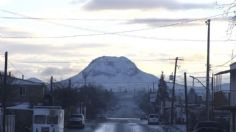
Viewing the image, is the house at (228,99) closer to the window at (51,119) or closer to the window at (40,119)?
the window at (51,119)

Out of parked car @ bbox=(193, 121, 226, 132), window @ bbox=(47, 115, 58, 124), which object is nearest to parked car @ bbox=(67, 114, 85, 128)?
window @ bbox=(47, 115, 58, 124)

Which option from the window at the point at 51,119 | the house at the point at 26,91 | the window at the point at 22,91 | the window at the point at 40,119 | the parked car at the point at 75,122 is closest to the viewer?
the window at the point at 51,119

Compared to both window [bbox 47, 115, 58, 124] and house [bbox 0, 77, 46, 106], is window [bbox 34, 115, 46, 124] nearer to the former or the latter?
window [bbox 47, 115, 58, 124]

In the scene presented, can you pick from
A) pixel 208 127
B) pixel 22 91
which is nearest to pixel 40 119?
pixel 208 127

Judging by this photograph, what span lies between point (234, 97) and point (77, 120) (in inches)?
1327

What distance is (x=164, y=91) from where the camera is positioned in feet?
530

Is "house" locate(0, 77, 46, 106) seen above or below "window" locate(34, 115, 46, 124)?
above

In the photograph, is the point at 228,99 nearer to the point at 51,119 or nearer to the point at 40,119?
the point at 51,119

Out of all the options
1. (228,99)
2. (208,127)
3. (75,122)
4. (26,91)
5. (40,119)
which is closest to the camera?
(208,127)

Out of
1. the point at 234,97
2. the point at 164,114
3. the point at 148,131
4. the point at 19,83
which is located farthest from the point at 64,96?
the point at 234,97

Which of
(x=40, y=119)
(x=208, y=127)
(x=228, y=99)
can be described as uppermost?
(x=228, y=99)

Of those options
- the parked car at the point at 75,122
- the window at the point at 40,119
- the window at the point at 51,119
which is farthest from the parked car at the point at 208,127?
the parked car at the point at 75,122

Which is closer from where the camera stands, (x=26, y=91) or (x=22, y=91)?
(x=22, y=91)

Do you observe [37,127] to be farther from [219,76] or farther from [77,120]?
[77,120]
